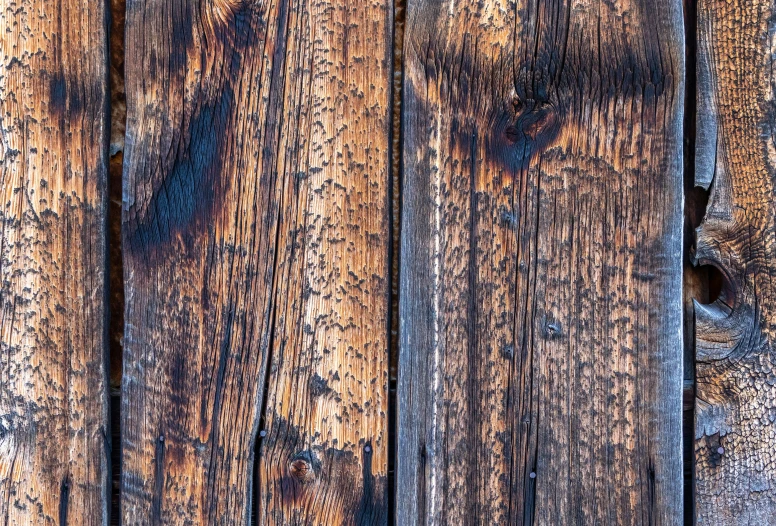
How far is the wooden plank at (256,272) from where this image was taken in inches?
43.2

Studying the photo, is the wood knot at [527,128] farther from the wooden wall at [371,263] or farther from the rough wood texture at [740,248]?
the rough wood texture at [740,248]

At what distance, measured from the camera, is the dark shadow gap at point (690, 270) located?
1.12 m

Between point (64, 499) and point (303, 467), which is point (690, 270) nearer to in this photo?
point (303, 467)

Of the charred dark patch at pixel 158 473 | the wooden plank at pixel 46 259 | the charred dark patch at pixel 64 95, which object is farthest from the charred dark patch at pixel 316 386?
the charred dark patch at pixel 64 95

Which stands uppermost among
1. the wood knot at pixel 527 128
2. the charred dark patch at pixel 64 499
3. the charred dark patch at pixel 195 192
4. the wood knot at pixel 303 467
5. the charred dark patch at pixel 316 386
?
the wood knot at pixel 527 128

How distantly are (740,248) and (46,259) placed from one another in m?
1.30

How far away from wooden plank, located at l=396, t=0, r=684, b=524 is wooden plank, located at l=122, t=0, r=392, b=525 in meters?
0.09

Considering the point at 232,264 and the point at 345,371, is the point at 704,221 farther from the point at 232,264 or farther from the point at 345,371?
the point at 232,264

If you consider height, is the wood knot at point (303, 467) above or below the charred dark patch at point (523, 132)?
below

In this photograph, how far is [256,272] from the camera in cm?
110

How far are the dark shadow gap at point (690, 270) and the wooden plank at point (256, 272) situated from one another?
58 centimetres

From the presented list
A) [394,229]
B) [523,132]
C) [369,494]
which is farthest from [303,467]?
[523,132]

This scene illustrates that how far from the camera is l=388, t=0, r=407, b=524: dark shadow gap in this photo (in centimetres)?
112

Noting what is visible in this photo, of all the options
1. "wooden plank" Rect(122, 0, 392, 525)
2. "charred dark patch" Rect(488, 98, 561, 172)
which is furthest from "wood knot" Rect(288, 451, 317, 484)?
"charred dark patch" Rect(488, 98, 561, 172)
